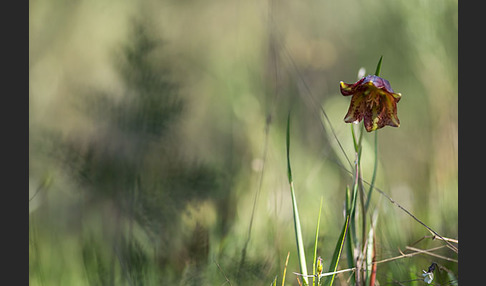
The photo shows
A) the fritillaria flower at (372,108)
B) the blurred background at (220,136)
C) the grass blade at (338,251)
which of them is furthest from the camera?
the blurred background at (220,136)

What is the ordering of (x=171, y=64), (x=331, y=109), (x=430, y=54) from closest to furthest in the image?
1. (x=430, y=54)
2. (x=331, y=109)
3. (x=171, y=64)

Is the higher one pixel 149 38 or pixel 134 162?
pixel 149 38

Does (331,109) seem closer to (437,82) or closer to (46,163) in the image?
(437,82)

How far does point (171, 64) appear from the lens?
5.56ft

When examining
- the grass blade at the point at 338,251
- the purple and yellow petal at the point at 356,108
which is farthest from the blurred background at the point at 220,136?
the grass blade at the point at 338,251

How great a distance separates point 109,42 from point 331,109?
0.72m

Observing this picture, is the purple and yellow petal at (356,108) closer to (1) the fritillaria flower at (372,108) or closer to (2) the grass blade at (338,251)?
(1) the fritillaria flower at (372,108)

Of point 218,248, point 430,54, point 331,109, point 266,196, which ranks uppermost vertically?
point 430,54

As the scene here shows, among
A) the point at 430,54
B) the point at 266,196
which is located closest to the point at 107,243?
the point at 266,196

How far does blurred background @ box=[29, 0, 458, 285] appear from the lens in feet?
3.93

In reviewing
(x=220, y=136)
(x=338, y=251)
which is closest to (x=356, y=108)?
(x=338, y=251)

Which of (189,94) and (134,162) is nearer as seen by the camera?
(134,162)

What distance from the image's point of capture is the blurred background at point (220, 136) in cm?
120

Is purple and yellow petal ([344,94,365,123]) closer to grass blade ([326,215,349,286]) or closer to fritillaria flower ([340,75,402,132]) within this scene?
fritillaria flower ([340,75,402,132])
